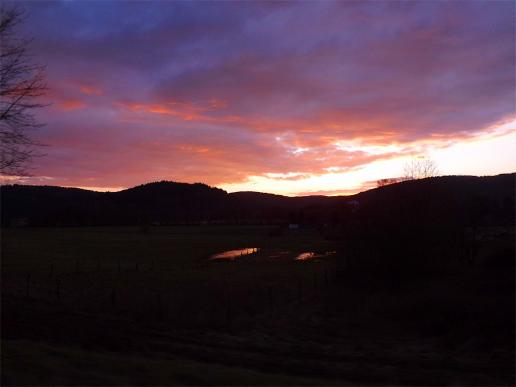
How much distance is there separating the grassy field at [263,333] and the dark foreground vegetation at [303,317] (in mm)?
67

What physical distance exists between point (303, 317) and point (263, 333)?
4392mm

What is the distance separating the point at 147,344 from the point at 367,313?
1282cm

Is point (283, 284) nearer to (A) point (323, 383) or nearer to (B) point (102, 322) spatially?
(B) point (102, 322)

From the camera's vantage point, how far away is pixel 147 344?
15516mm

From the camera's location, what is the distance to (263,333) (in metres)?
19.9

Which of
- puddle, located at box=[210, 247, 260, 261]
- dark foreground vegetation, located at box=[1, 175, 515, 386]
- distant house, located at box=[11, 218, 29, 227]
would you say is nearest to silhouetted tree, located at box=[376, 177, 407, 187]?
dark foreground vegetation, located at box=[1, 175, 515, 386]

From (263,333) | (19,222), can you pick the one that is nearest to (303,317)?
(263,333)

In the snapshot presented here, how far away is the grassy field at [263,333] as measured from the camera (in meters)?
11.2

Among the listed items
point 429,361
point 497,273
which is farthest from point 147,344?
point 497,273

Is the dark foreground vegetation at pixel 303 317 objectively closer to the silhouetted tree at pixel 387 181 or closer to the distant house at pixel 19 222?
the silhouetted tree at pixel 387 181

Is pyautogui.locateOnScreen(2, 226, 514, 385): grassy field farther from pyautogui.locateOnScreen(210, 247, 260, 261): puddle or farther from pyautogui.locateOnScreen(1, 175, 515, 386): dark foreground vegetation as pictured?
pyautogui.locateOnScreen(210, 247, 260, 261): puddle

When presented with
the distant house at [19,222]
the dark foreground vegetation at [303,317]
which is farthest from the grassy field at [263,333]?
the distant house at [19,222]

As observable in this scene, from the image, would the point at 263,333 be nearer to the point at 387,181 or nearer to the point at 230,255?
the point at 387,181

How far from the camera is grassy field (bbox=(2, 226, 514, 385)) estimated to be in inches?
440
